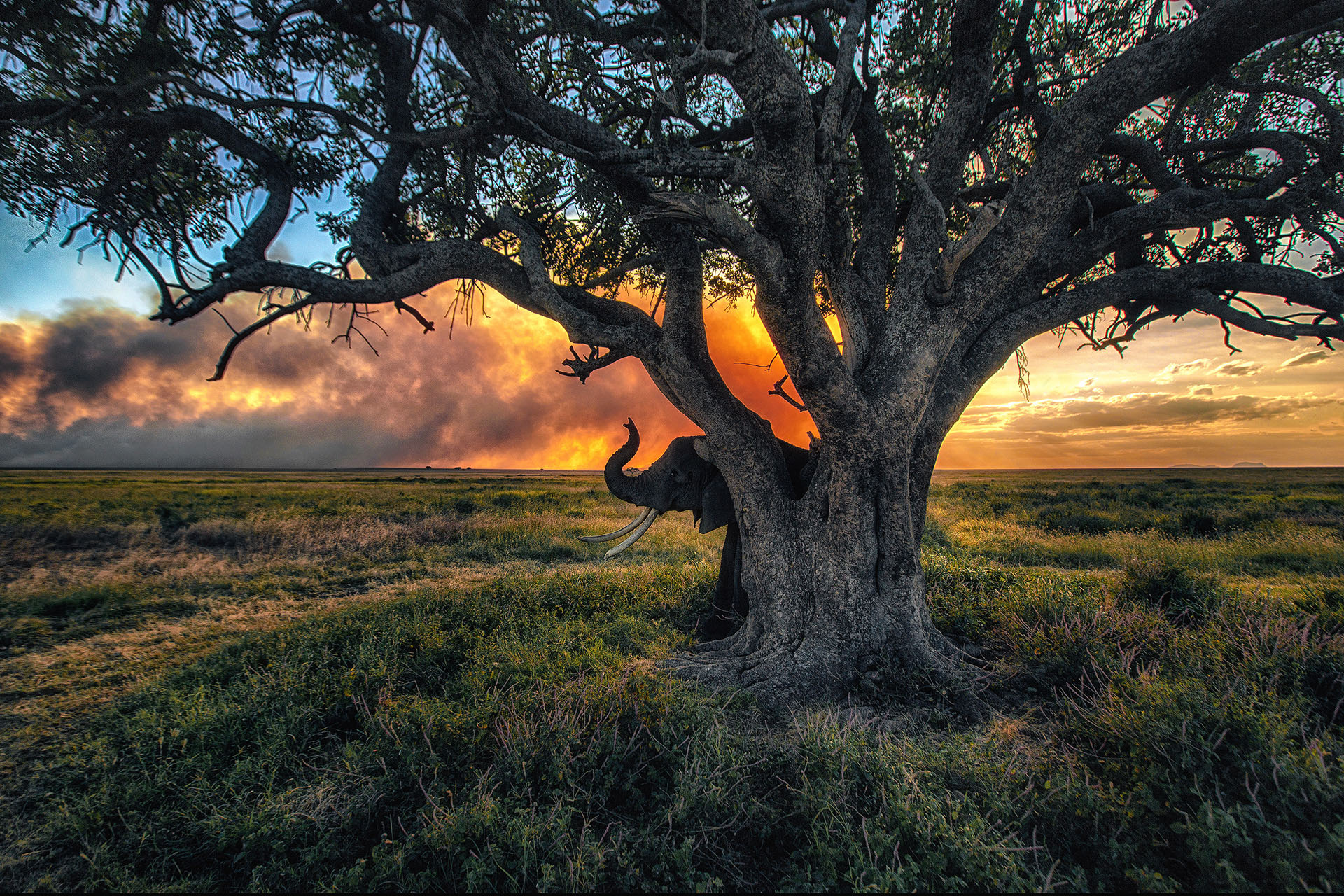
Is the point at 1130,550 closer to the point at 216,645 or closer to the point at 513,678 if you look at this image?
the point at 513,678

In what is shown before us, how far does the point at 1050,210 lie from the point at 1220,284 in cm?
267

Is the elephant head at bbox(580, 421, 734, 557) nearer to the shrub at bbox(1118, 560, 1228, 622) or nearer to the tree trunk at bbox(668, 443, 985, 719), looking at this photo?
the tree trunk at bbox(668, 443, 985, 719)

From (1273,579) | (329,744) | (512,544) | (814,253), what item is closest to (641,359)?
(814,253)

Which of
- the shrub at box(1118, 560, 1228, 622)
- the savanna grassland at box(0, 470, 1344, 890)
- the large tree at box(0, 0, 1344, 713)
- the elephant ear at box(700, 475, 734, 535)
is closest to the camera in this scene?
the savanna grassland at box(0, 470, 1344, 890)

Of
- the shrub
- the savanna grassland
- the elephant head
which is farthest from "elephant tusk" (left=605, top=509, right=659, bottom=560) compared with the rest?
the shrub

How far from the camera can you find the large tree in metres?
4.80

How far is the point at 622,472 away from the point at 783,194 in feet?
14.6

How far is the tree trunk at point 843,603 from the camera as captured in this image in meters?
5.37

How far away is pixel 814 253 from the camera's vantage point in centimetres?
457

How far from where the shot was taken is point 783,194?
4277 millimetres

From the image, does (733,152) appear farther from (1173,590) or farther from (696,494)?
(1173,590)

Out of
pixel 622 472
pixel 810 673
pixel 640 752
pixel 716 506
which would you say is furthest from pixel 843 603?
pixel 622 472

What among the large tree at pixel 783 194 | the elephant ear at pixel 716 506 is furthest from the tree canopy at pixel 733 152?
the elephant ear at pixel 716 506

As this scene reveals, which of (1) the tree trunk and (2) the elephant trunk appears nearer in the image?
(1) the tree trunk
